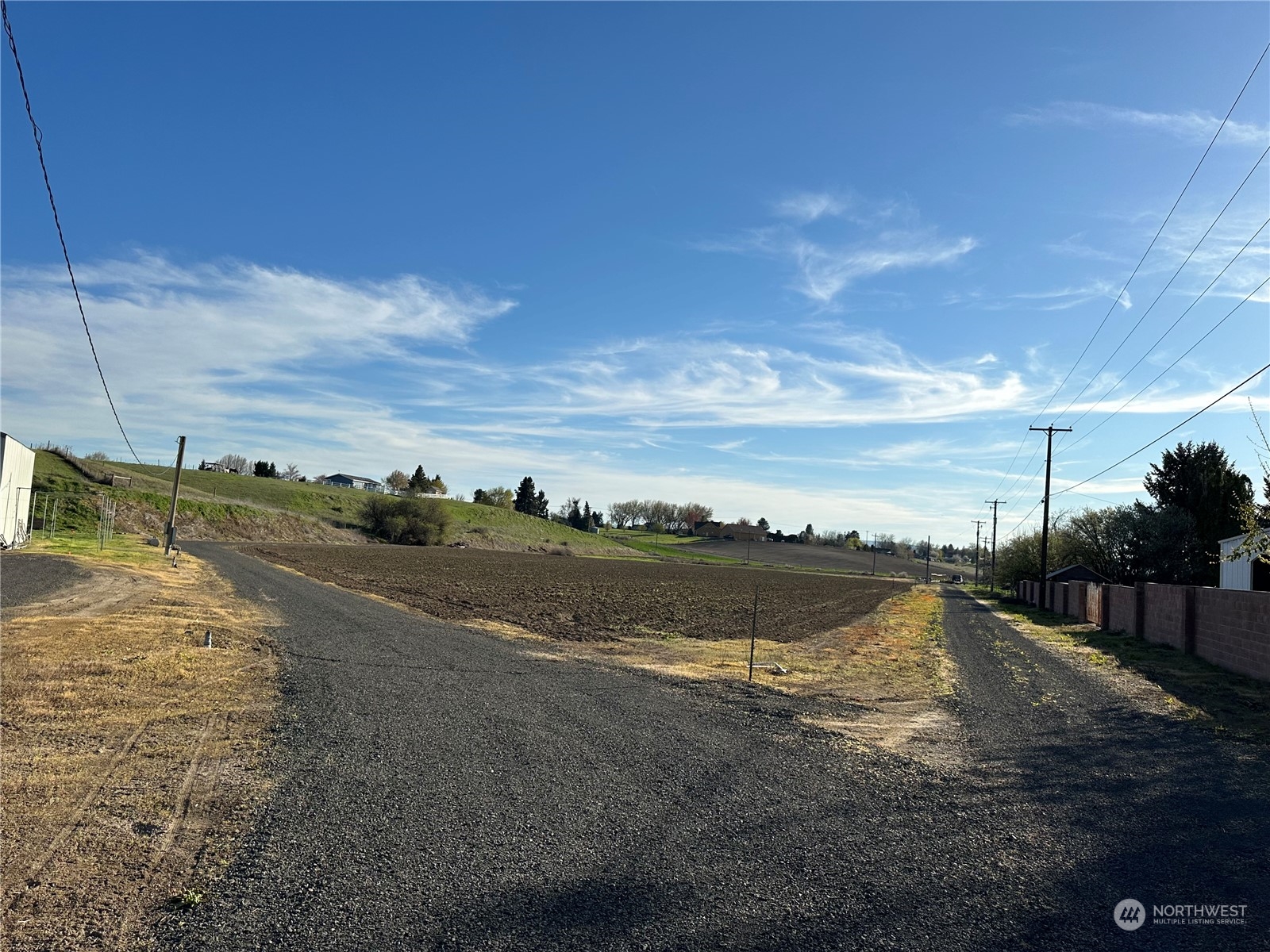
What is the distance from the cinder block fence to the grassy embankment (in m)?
0.31

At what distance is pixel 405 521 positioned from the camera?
98.9 metres

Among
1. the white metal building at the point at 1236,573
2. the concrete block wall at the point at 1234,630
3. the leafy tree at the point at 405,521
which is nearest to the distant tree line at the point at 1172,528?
the white metal building at the point at 1236,573

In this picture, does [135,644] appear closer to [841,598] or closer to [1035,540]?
[841,598]

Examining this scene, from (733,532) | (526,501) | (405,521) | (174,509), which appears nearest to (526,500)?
(526,501)

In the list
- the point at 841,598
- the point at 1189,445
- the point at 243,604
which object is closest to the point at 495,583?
the point at 243,604

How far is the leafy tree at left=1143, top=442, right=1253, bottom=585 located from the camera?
4994 centimetres

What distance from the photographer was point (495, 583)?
131 feet

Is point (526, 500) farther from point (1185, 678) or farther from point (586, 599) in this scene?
point (1185, 678)

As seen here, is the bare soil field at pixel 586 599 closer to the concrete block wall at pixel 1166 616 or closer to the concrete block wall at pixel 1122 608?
the concrete block wall at pixel 1122 608

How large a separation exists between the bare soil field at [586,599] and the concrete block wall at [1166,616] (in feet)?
31.0

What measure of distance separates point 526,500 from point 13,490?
12894 centimetres

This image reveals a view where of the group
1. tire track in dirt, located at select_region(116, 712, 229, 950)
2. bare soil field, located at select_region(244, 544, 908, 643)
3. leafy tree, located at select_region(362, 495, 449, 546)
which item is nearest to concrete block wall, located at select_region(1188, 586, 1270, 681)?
bare soil field, located at select_region(244, 544, 908, 643)

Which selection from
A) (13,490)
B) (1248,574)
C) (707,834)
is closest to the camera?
(707,834)

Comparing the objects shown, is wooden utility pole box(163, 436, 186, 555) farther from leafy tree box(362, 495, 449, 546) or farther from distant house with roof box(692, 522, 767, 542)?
distant house with roof box(692, 522, 767, 542)
